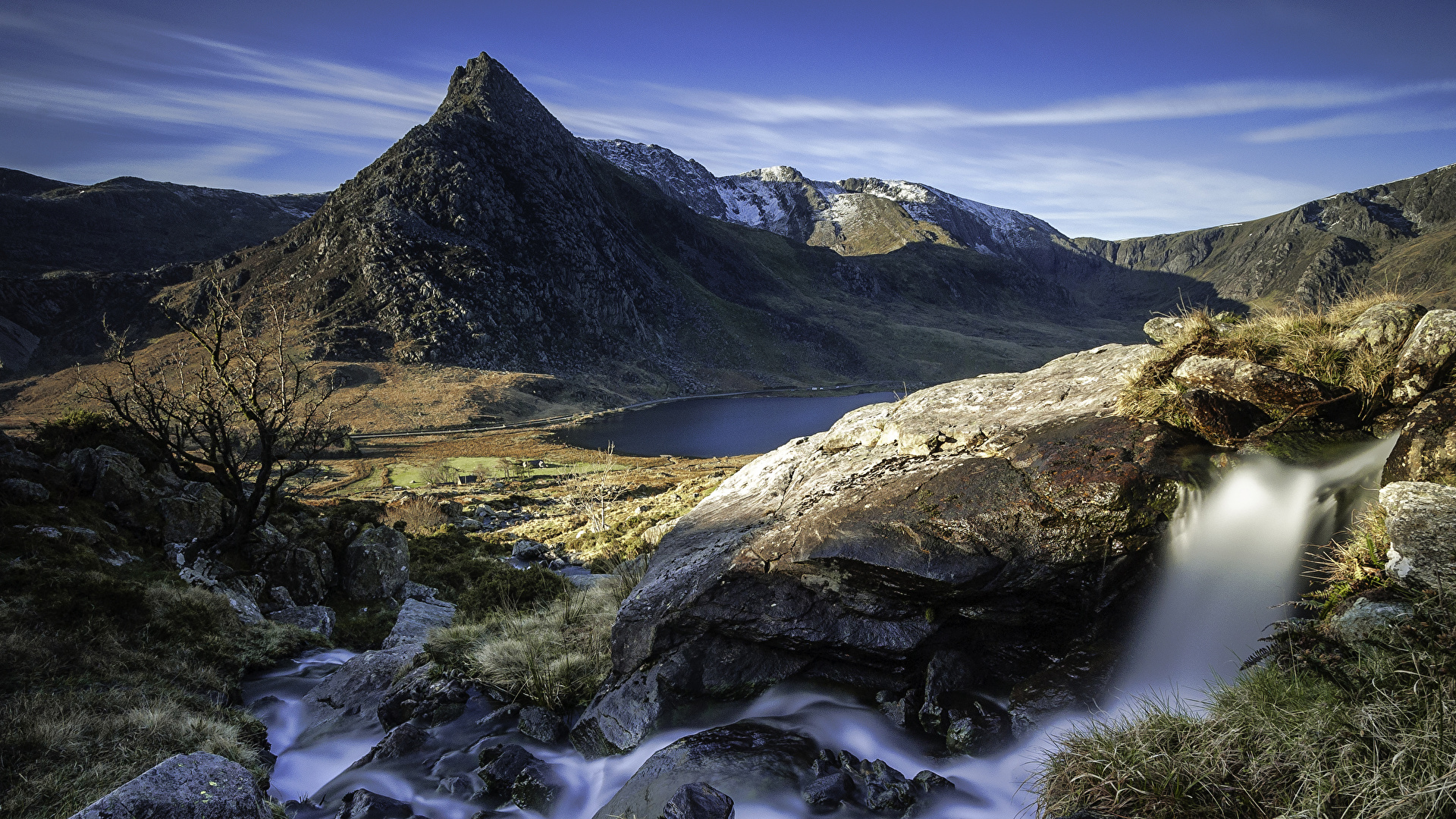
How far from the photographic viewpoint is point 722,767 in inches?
231

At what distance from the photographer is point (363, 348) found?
99812mm

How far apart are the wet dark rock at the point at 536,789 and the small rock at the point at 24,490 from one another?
1139 cm

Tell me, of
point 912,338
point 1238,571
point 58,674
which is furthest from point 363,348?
point 912,338

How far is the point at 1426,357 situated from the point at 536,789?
8.94 meters

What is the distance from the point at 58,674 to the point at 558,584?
8008mm

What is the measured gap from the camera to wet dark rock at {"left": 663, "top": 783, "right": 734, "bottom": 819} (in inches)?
191

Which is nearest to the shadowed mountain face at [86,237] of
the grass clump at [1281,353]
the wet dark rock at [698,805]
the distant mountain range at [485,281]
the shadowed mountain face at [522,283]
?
the distant mountain range at [485,281]

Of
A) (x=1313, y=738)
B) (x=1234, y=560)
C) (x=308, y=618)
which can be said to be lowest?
(x=308, y=618)

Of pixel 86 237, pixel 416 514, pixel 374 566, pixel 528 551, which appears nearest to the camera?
pixel 374 566

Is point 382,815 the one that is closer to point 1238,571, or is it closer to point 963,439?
point 963,439

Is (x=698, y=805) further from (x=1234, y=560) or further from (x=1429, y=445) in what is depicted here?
(x=1429, y=445)

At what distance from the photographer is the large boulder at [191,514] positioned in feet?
43.3

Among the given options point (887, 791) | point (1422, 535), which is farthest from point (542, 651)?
point (1422, 535)

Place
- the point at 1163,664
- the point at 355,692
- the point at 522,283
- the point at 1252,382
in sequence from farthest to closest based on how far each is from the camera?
the point at 522,283, the point at 355,692, the point at 1252,382, the point at 1163,664
